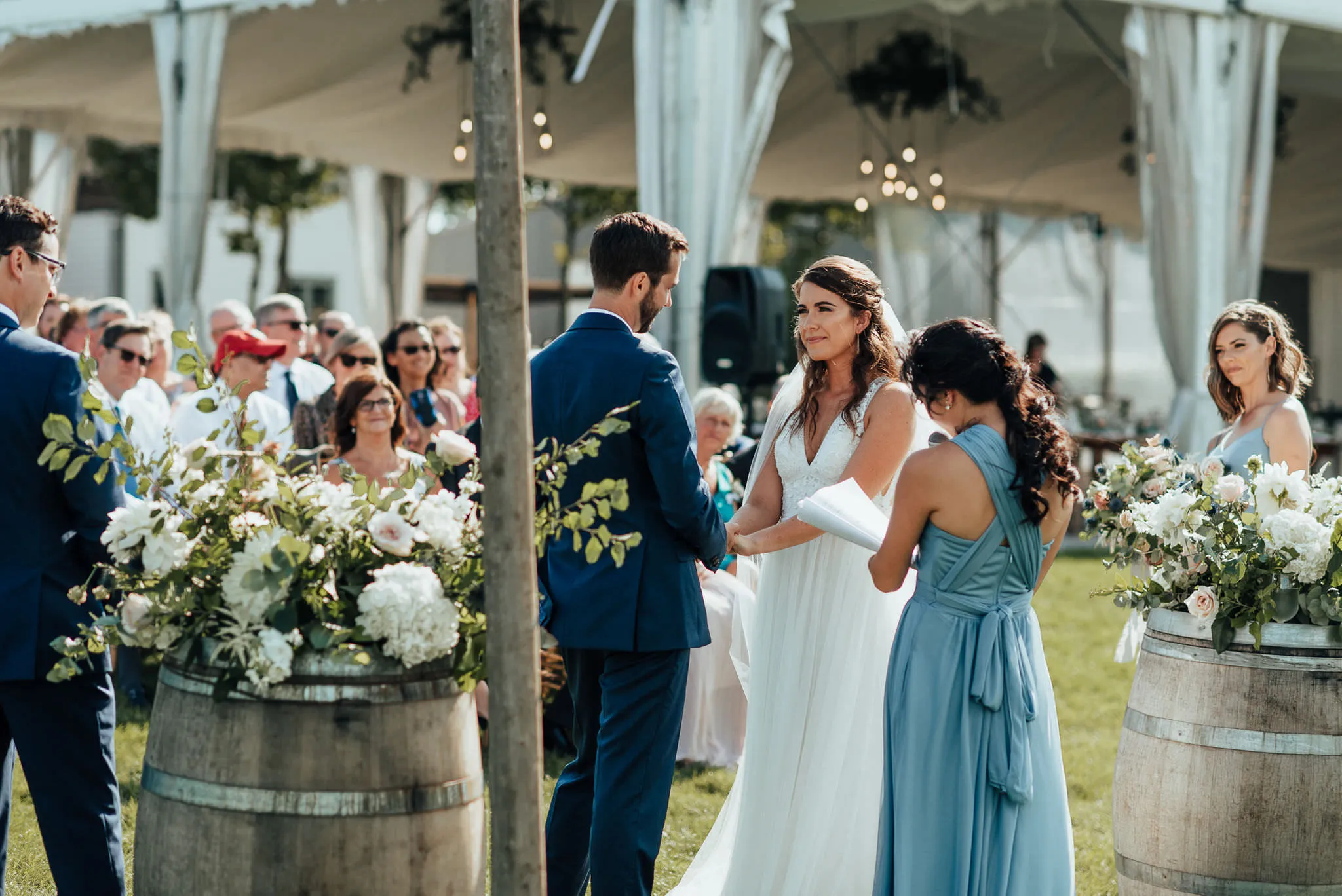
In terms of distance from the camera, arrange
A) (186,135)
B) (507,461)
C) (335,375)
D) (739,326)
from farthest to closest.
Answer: (186,135) → (739,326) → (335,375) → (507,461)

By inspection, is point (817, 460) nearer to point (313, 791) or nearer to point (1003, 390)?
point (1003, 390)

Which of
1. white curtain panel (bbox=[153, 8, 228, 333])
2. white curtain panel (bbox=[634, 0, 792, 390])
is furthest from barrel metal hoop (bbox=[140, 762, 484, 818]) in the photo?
white curtain panel (bbox=[153, 8, 228, 333])

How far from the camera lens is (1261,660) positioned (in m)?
3.35

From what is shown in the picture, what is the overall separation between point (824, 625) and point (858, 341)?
0.79 m

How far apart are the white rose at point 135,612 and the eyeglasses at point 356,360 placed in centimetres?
440

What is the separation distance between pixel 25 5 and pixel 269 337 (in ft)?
15.6

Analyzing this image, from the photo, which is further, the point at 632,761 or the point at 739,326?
the point at 739,326

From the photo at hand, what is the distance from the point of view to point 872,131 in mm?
15680

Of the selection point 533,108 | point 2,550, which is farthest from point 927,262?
point 2,550

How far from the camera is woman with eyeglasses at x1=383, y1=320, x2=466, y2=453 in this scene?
23.5 feet

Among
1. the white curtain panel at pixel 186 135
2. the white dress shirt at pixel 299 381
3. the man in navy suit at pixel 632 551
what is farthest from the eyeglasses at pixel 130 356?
the man in navy suit at pixel 632 551

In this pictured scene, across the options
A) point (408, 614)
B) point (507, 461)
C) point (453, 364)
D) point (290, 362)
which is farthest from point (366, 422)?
point (507, 461)

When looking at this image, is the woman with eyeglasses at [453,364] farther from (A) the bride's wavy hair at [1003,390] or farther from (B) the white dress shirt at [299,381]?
(A) the bride's wavy hair at [1003,390]

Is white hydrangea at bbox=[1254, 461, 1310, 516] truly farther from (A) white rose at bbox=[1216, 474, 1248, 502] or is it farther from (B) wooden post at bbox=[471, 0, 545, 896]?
(B) wooden post at bbox=[471, 0, 545, 896]
